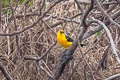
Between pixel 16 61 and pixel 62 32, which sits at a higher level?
pixel 62 32

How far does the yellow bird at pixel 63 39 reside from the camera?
3.87m

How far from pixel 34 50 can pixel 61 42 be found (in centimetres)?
37

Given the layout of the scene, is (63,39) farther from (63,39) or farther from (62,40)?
(62,40)

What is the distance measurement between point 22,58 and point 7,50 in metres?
0.37

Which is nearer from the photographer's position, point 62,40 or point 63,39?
point 62,40

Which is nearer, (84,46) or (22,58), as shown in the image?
(22,58)

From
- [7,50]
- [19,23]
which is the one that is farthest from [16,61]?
[19,23]

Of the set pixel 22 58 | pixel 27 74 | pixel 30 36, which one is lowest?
pixel 27 74

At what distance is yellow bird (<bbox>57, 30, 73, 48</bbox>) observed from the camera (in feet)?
12.7

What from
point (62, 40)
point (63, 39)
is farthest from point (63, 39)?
point (62, 40)

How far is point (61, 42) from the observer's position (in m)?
3.93

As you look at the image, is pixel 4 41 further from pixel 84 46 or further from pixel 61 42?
pixel 84 46

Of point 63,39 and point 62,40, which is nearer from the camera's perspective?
point 62,40

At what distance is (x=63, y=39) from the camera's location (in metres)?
4.11
